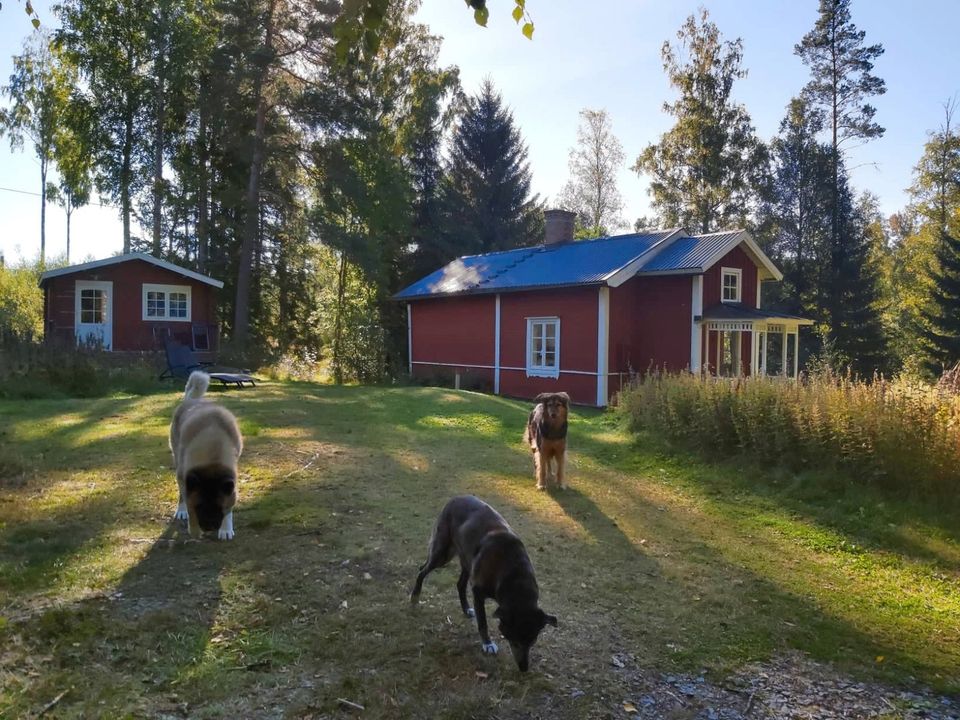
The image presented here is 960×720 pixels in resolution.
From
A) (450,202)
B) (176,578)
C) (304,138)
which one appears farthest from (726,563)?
(450,202)

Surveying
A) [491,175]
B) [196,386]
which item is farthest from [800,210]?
[196,386]

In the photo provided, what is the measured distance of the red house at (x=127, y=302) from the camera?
21.9 metres

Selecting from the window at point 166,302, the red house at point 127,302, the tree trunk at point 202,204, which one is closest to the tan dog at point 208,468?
the red house at point 127,302

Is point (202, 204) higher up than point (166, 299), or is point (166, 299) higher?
point (202, 204)

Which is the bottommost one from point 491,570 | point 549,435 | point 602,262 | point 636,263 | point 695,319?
point 491,570

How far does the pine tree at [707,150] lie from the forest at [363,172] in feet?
0.30

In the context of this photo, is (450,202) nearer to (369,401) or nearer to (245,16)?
(245,16)

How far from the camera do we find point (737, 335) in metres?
20.6

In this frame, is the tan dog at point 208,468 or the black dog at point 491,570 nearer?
the black dog at point 491,570

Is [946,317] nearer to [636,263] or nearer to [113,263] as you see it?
[636,263]

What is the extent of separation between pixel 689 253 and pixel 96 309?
1866 cm

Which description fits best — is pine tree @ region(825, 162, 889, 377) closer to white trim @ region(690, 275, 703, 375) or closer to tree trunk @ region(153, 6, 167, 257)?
white trim @ region(690, 275, 703, 375)

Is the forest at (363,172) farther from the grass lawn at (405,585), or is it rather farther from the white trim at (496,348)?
the grass lawn at (405,585)

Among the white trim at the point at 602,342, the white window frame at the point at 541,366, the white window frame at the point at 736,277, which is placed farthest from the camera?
the white window frame at the point at 736,277
